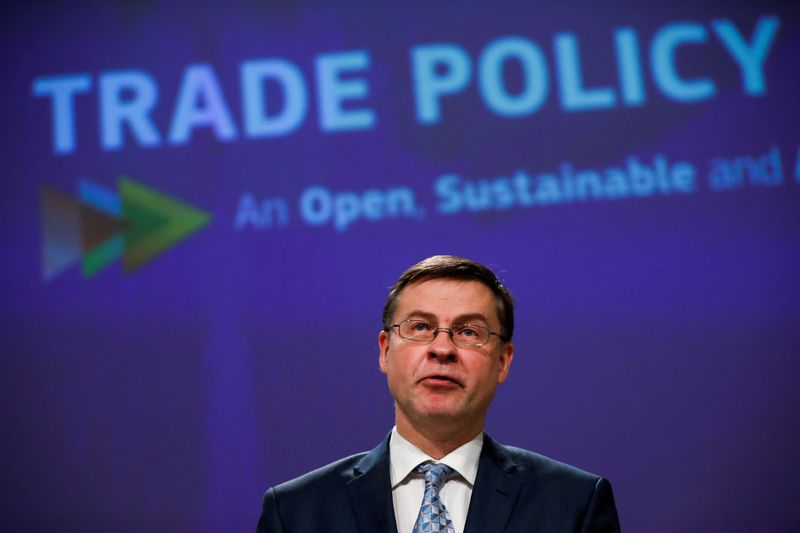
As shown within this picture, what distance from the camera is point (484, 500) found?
6.36 feet

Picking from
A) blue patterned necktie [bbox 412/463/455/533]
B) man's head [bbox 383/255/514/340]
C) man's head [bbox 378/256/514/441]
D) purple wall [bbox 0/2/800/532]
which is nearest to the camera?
blue patterned necktie [bbox 412/463/455/533]

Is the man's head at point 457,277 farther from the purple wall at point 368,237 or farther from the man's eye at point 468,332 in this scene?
the purple wall at point 368,237

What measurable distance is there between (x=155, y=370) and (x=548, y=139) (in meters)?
1.79

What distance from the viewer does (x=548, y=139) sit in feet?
12.0

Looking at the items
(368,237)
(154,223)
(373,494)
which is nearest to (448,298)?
(373,494)

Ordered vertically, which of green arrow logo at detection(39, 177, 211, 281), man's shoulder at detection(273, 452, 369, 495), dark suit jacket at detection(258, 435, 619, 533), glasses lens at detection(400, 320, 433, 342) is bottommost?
dark suit jacket at detection(258, 435, 619, 533)

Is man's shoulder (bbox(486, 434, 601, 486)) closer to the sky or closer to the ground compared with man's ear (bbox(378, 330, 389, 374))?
closer to the ground

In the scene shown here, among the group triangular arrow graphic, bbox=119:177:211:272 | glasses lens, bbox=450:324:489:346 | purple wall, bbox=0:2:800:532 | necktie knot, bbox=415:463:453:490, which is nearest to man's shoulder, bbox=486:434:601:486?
necktie knot, bbox=415:463:453:490

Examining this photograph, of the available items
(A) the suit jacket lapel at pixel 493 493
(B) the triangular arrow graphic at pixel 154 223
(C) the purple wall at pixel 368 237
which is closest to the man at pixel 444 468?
(A) the suit jacket lapel at pixel 493 493

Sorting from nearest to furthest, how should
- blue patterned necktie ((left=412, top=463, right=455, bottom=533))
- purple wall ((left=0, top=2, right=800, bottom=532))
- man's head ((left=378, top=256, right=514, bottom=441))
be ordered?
1. blue patterned necktie ((left=412, top=463, right=455, bottom=533))
2. man's head ((left=378, top=256, right=514, bottom=441))
3. purple wall ((left=0, top=2, right=800, bottom=532))

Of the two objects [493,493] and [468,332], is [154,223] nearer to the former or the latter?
[468,332]

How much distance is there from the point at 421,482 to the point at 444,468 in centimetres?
6

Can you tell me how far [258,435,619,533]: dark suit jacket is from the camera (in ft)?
6.29

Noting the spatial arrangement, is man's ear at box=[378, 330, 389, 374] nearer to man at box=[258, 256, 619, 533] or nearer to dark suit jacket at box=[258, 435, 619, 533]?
man at box=[258, 256, 619, 533]
